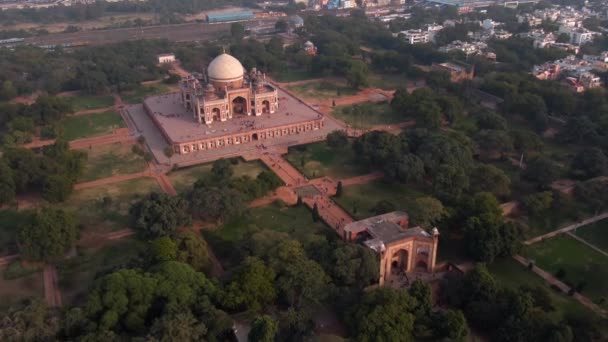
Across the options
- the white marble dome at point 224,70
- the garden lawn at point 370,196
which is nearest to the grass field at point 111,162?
the white marble dome at point 224,70

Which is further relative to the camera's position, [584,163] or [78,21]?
[78,21]

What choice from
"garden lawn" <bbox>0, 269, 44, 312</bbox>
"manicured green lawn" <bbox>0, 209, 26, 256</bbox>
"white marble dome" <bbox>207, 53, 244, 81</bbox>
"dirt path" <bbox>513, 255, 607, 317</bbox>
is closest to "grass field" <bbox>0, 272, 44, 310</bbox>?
"garden lawn" <bbox>0, 269, 44, 312</bbox>

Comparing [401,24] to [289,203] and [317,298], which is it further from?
[317,298]

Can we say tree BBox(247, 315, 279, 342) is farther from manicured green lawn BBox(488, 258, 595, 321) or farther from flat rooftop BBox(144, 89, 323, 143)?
flat rooftop BBox(144, 89, 323, 143)

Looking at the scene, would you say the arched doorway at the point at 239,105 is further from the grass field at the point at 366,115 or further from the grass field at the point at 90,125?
the grass field at the point at 90,125

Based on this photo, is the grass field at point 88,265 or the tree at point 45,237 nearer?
the grass field at point 88,265

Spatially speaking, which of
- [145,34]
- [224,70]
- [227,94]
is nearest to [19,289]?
[227,94]

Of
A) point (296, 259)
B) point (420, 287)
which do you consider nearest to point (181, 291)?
point (296, 259)
